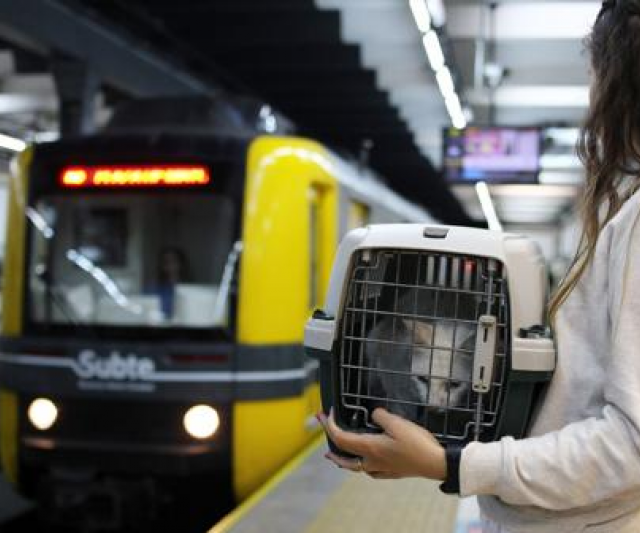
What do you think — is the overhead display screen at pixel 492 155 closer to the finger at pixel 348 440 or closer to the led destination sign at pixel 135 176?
the led destination sign at pixel 135 176

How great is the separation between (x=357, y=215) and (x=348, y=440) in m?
5.65

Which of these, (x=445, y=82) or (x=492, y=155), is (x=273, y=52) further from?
(x=492, y=155)

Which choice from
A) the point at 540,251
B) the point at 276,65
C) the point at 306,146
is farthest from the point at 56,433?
the point at 276,65

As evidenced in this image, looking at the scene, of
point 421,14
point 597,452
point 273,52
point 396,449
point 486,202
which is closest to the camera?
point 597,452

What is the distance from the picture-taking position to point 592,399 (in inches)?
51.6

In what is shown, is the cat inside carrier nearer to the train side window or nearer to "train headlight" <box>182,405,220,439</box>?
"train headlight" <box>182,405,220,439</box>

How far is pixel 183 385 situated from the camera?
487cm

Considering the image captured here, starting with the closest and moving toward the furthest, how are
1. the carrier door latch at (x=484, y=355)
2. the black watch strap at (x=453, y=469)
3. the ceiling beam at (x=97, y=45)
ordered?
1. the black watch strap at (x=453, y=469)
2. the carrier door latch at (x=484, y=355)
3. the ceiling beam at (x=97, y=45)

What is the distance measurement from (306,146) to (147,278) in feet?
4.03

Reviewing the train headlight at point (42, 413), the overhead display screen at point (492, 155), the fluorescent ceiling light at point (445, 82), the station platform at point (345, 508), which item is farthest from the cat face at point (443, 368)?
the overhead display screen at point (492, 155)

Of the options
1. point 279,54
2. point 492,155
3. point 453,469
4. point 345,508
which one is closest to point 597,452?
point 453,469

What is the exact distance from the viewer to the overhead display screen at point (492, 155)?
11.7 meters

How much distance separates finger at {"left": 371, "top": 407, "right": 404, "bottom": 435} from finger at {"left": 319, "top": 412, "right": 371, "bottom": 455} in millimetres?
29

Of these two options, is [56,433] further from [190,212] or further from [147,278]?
[190,212]
